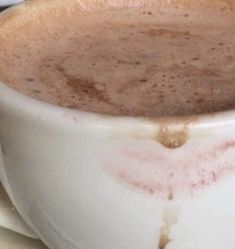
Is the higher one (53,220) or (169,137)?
(169,137)

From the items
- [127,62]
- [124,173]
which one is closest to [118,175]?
[124,173]

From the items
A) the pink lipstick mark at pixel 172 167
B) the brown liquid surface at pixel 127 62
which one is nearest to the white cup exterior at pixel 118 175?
the pink lipstick mark at pixel 172 167

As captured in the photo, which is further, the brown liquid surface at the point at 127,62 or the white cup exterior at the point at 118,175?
the brown liquid surface at the point at 127,62

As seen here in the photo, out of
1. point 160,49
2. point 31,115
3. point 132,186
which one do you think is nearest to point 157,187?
point 132,186

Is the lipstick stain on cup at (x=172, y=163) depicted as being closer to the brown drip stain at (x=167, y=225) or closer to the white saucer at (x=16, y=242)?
the brown drip stain at (x=167, y=225)

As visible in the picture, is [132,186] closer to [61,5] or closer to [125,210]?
[125,210]

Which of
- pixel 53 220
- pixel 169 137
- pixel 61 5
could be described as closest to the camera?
pixel 169 137

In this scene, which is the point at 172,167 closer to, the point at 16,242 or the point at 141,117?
the point at 141,117
